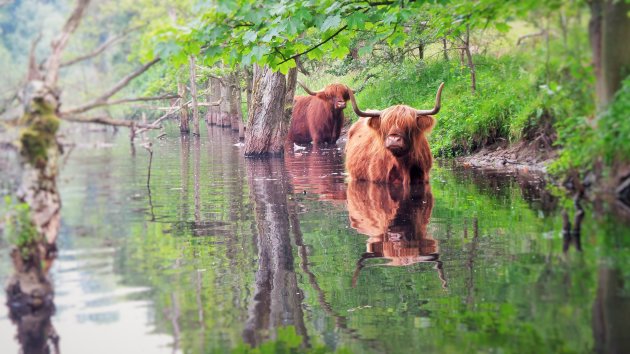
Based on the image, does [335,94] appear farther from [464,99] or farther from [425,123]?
[425,123]

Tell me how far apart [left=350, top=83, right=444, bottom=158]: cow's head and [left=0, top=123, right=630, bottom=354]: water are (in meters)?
1.73

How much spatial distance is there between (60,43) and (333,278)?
2.07 metres

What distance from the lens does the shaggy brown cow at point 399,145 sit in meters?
9.31

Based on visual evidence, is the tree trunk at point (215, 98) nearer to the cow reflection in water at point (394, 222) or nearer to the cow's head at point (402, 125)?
the cow's head at point (402, 125)

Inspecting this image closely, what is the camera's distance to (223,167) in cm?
1291

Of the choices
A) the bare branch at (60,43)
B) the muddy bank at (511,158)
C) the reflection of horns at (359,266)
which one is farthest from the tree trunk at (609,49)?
the muddy bank at (511,158)

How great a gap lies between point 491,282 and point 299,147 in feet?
50.4

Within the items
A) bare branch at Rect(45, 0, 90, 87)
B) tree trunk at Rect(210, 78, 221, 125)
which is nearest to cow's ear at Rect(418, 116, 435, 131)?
bare branch at Rect(45, 0, 90, 87)

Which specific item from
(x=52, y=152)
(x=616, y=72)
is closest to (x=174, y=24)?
(x=52, y=152)

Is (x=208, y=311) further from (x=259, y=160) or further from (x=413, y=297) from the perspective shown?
(x=259, y=160)

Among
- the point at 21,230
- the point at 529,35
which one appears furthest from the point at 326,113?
the point at 21,230

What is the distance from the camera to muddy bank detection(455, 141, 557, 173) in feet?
34.3

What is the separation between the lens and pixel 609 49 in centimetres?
537

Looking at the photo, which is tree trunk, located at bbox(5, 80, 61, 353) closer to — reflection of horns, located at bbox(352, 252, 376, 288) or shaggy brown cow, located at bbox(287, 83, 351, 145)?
reflection of horns, located at bbox(352, 252, 376, 288)
